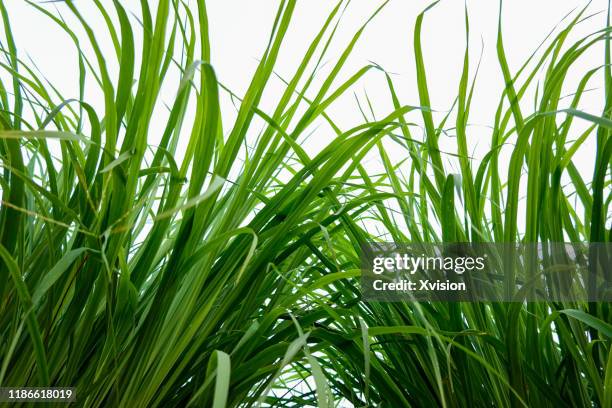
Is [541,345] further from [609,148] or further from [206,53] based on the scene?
[206,53]

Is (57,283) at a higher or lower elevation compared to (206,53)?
lower

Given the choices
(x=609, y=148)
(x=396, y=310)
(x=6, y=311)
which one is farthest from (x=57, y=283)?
(x=609, y=148)

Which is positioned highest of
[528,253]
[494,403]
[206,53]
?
[206,53]

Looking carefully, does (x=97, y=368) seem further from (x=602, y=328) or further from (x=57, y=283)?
(x=602, y=328)

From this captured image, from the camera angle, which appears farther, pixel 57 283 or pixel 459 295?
pixel 459 295

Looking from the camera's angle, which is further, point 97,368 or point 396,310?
point 396,310

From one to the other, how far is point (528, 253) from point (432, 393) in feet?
0.52

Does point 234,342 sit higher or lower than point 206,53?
lower

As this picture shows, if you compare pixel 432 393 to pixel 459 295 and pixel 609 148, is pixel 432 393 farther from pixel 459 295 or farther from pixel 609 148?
pixel 609 148

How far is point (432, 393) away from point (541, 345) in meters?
0.11

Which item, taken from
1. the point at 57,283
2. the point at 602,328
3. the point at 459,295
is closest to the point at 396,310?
the point at 459,295

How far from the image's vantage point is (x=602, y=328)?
45 centimetres

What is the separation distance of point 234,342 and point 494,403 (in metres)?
0.24

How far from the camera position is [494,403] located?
0.55 meters
